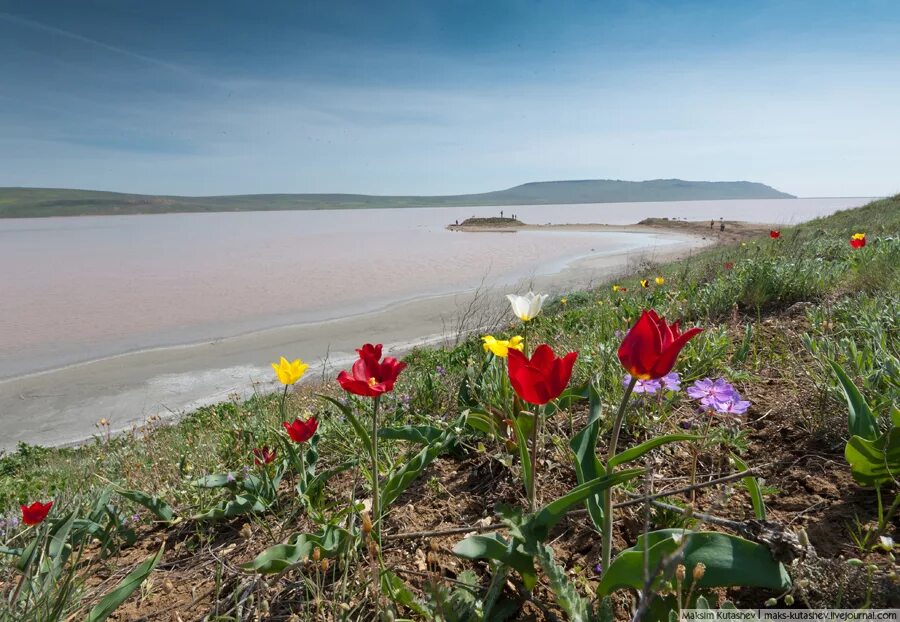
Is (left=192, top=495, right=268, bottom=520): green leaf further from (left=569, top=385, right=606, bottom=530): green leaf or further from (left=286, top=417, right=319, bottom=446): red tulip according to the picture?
(left=569, top=385, right=606, bottom=530): green leaf

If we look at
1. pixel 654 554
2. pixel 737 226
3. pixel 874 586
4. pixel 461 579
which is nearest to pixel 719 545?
pixel 654 554

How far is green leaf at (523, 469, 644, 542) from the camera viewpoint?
113cm

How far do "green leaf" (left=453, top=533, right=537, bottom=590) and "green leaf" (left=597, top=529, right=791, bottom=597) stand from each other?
0.23 metres

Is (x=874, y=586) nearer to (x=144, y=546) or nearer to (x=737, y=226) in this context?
Result: (x=144, y=546)

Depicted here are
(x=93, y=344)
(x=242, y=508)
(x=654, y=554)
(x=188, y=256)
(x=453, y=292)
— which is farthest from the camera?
(x=188, y=256)

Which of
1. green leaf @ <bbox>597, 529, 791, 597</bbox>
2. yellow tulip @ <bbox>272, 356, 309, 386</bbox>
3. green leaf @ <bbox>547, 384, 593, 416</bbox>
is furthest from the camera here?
yellow tulip @ <bbox>272, 356, 309, 386</bbox>

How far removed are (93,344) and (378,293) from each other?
8293mm

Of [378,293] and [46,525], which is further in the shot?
[378,293]

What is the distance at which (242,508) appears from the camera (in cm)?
199

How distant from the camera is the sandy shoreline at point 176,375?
328 inches

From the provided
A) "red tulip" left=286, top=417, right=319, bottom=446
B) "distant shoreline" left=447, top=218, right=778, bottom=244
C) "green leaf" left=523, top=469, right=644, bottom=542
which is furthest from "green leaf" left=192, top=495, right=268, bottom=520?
"distant shoreline" left=447, top=218, right=778, bottom=244

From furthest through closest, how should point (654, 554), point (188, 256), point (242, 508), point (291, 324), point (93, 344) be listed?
point (188, 256), point (291, 324), point (93, 344), point (242, 508), point (654, 554)

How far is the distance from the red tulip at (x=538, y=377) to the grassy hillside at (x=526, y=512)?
17 centimetres

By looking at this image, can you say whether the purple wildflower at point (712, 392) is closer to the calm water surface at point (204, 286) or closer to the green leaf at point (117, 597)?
the green leaf at point (117, 597)
